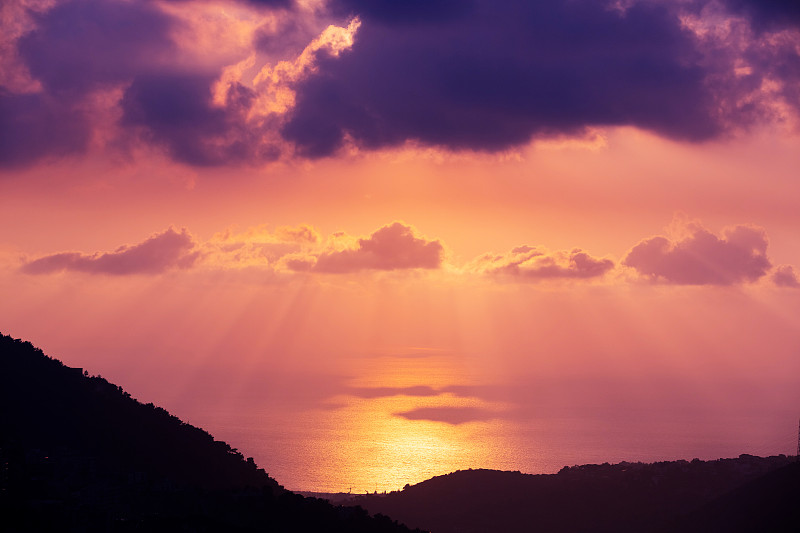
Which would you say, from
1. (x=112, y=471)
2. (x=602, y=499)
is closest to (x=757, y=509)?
(x=602, y=499)

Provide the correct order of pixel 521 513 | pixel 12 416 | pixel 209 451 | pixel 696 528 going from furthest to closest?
pixel 521 513, pixel 696 528, pixel 209 451, pixel 12 416

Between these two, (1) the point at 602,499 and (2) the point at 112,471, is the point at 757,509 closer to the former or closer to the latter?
(1) the point at 602,499

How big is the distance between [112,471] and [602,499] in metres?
82.0

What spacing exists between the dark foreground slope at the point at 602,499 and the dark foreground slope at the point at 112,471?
31.8 meters

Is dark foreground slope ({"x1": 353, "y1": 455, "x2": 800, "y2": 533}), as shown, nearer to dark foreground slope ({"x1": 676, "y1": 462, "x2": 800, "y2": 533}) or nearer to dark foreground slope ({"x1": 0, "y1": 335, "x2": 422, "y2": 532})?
dark foreground slope ({"x1": 676, "y1": 462, "x2": 800, "y2": 533})

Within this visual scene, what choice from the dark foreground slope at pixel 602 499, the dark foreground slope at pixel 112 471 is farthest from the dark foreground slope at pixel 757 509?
the dark foreground slope at pixel 112 471

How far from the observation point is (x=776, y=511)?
120812 mm

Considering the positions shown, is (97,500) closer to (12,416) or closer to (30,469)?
(30,469)

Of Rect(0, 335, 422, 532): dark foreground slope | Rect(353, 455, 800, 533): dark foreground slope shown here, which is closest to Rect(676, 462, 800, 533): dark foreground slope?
Rect(353, 455, 800, 533): dark foreground slope

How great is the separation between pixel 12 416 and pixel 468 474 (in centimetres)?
7942

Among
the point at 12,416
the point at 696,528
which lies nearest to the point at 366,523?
the point at 12,416

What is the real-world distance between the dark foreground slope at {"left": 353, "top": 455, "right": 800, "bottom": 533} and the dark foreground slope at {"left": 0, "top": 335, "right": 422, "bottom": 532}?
31793 mm

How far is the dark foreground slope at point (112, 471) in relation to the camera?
86288 millimetres

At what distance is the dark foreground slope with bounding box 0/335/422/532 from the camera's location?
283 feet
